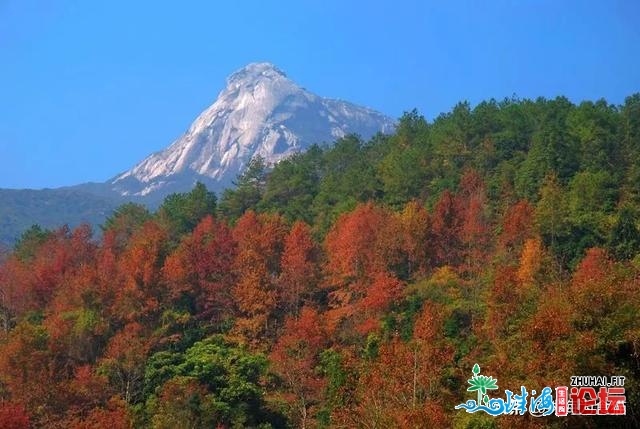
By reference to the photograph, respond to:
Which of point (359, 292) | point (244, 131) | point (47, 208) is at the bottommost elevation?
point (359, 292)

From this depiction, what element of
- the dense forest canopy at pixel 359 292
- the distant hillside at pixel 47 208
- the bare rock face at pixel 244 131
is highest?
the bare rock face at pixel 244 131

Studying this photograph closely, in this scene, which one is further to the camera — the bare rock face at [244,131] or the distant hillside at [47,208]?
the bare rock face at [244,131]

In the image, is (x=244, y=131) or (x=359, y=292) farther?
(x=244, y=131)

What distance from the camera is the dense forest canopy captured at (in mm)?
14016

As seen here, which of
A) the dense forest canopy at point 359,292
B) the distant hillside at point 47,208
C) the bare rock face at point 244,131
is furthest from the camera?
the bare rock face at point 244,131

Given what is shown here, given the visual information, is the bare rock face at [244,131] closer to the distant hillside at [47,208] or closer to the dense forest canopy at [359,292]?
the distant hillside at [47,208]

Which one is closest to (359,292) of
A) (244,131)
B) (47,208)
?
(47,208)

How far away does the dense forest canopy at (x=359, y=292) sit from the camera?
46.0 ft

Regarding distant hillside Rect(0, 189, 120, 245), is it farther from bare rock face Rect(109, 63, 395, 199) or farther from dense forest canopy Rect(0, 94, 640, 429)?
dense forest canopy Rect(0, 94, 640, 429)

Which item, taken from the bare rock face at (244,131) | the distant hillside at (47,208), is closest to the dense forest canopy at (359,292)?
the distant hillside at (47,208)

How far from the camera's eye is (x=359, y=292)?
30438 mm

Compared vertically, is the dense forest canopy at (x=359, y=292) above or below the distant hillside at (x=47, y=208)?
below

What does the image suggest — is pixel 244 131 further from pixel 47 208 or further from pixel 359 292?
pixel 359 292

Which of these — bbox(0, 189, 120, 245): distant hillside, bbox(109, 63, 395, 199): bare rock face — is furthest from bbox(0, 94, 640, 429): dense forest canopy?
bbox(109, 63, 395, 199): bare rock face
